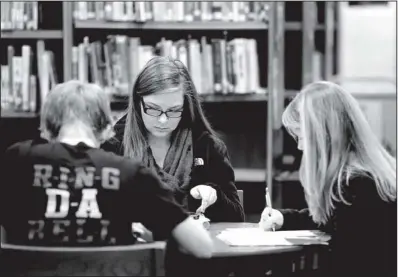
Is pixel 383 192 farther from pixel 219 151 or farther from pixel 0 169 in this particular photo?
pixel 0 169

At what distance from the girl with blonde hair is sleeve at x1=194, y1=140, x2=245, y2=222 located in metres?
0.40

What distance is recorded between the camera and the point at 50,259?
1533 mm

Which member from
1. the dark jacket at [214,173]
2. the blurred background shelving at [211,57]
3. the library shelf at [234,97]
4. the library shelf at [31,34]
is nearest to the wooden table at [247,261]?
the dark jacket at [214,173]

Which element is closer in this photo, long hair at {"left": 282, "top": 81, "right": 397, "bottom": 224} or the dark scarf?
long hair at {"left": 282, "top": 81, "right": 397, "bottom": 224}

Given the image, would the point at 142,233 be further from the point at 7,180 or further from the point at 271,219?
the point at 271,219

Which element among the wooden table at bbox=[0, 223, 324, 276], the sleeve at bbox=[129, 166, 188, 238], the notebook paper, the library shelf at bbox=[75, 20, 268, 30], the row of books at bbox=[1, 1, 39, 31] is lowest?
the notebook paper

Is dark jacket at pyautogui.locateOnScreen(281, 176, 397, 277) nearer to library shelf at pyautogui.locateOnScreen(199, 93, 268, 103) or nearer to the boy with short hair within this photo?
the boy with short hair

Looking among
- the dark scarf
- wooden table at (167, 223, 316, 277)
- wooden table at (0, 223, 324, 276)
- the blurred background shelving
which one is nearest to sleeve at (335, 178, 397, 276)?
wooden table at (167, 223, 316, 277)

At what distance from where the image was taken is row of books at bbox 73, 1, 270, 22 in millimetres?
3094

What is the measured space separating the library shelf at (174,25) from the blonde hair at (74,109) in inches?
56.8

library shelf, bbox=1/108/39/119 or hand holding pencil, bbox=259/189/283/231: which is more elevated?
library shelf, bbox=1/108/39/119

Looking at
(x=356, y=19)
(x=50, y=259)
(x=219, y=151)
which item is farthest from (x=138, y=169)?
(x=356, y=19)

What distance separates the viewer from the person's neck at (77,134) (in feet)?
5.39

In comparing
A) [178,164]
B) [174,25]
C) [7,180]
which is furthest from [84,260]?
[174,25]
